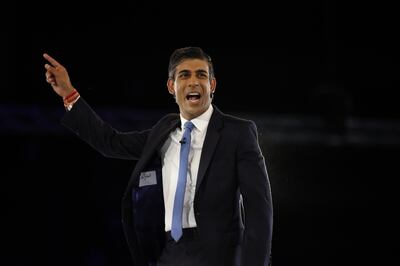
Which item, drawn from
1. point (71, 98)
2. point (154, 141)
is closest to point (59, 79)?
point (71, 98)

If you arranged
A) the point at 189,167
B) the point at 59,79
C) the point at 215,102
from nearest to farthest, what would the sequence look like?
1. the point at 189,167
2. the point at 59,79
3. the point at 215,102

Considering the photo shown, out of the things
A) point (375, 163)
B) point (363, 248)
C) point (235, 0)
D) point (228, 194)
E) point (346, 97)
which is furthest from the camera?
point (375, 163)

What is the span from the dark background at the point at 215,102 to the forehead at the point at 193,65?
134 centimetres

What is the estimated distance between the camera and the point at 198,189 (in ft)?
7.15

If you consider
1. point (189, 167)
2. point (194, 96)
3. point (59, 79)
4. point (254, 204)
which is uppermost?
point (59, 79)

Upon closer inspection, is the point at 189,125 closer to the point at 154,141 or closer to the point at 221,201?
the point at 154,141

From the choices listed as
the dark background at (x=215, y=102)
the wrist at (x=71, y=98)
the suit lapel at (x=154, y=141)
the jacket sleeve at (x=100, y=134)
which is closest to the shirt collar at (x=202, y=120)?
the suit lapel at (x=154, y=141)

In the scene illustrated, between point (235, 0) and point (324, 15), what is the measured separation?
2.12 ft

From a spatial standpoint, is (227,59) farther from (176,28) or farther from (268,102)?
(268,102)

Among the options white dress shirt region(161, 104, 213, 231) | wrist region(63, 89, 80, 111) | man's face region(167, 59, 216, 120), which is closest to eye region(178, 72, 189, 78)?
man's face region(167, 59, 216, 120)

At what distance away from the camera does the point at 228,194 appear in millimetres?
2197

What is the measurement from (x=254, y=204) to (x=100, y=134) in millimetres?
734

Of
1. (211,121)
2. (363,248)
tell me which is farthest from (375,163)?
(211,121)

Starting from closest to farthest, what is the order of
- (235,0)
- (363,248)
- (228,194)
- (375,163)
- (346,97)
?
(228,194), (363,248), (235,0), (346,97), (375,163)
